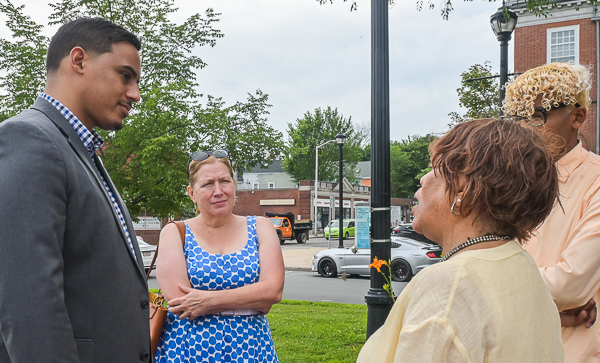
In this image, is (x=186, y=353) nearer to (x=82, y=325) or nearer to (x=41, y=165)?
(x=82, y=325)

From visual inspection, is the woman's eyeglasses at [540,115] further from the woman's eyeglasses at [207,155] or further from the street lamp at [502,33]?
the street lamp at [502,33]

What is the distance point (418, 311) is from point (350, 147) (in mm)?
63153

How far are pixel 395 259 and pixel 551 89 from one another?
44.9ft

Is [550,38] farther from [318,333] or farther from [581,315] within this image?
[581,315]

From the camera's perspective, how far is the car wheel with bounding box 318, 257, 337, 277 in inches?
691

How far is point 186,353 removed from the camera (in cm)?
258

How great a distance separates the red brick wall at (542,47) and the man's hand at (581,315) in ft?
79.7

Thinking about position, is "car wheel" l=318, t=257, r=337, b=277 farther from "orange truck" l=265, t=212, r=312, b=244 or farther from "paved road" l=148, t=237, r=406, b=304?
"orange truck" l=265, t=212, r=312, b=244

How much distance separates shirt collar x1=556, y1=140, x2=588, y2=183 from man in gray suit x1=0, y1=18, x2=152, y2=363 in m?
1.78

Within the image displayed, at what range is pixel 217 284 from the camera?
267 cm

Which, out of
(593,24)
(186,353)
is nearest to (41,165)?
(186,353)

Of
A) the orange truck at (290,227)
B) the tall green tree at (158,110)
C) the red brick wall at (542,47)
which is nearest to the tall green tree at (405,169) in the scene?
the orange truck at (290,227)

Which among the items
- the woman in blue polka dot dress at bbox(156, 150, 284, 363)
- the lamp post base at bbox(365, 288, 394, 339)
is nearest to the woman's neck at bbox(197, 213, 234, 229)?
the woman in blue polka dot dress at bbox(156, 150, 284, 363)

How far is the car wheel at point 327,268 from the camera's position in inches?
691
